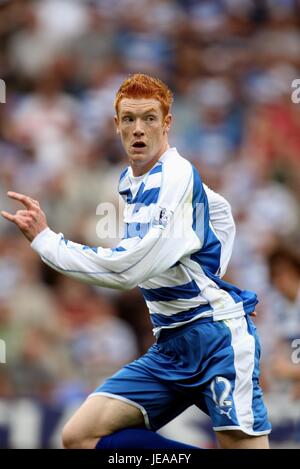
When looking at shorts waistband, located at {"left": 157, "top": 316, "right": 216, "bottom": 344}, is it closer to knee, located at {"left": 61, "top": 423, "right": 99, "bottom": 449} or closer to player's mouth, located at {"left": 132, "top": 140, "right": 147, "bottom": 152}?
knee, located at {"left": 61, "top": 423, "right": 99, "bottom": 449}

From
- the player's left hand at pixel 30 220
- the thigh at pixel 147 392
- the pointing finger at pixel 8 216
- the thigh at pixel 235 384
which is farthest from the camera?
the thigh at pixel 147 392

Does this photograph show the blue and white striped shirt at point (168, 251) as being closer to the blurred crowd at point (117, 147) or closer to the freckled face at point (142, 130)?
the freckled face at point (142, 130)

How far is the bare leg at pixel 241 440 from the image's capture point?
4.44m

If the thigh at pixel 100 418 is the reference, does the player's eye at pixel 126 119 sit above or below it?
above

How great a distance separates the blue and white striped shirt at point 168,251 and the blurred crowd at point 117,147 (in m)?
2.56

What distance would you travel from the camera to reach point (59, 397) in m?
7.09

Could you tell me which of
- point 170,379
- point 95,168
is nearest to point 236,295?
point 170,379

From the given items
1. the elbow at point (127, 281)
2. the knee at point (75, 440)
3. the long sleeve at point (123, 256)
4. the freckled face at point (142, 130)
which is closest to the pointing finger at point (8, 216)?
the long sleeve at point (123, 256)

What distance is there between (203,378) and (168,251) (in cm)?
66

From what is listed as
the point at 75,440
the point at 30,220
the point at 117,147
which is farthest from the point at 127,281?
the point at 117,147

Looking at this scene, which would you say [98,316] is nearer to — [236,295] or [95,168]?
[95,168]

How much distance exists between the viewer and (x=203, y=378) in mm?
4566

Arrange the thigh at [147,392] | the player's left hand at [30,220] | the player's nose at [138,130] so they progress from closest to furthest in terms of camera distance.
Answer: the player's left hand at [30,220] → the player's nose at [138,130] → the thigh at [147,392]

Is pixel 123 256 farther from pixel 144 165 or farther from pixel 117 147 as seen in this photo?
pixel 117 147
